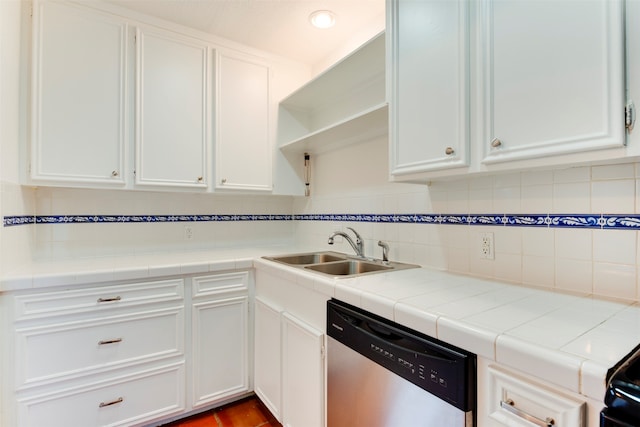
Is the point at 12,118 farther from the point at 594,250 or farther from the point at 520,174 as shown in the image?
the point at 594,250

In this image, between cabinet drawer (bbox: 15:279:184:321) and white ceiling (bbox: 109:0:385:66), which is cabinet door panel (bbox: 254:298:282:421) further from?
white ceiling (bbox: 109:0:385:66)

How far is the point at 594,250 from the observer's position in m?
1.07

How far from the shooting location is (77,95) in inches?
68.1

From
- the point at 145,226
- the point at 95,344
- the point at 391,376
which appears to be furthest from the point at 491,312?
the point at 145,226

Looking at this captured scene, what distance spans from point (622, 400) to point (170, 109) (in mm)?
2287

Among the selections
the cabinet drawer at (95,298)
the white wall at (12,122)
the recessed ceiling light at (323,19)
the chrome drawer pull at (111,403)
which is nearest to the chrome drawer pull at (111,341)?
the cabinet drawer at (95,298)

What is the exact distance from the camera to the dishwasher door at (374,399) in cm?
85

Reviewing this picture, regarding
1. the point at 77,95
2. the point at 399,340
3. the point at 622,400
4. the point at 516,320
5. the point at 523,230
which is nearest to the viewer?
the point at 622,400

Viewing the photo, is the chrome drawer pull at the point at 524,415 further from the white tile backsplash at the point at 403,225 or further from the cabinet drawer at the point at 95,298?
the cabinet drawer at the point at 95,298

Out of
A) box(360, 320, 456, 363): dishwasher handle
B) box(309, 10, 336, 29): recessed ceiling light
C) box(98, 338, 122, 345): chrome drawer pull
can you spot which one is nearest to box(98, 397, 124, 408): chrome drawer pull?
box(98, 338, 122, 345): chrome drawer pull

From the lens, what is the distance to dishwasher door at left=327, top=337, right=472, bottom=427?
85 centimetres

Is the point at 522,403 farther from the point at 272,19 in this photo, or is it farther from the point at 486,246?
the point at 272,19

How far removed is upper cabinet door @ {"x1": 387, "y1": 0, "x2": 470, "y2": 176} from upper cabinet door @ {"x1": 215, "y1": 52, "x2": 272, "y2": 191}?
1159 mm

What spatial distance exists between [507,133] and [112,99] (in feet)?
6.68
